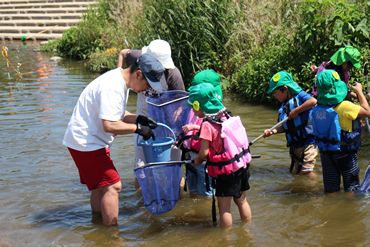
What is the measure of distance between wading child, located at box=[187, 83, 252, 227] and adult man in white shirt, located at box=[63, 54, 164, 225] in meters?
0.50

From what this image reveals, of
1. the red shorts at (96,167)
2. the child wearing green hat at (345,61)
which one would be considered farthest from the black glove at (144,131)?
the child wearing green hat at (345,61)

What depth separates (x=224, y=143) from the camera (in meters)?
3.76

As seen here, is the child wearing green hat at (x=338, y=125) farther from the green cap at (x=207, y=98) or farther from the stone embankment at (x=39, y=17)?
the stone embankment at (x=39, y=17)

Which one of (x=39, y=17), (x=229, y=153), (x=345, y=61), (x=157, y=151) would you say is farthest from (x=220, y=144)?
(x=39, y=17)

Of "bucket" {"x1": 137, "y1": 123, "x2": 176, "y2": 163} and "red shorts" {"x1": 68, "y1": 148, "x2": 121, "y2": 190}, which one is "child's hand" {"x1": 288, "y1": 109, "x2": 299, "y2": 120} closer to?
"bucket" {"x1": 137, "y1": 123, "x2": 176, "y2": 163}

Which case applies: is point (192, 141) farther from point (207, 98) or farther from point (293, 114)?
point (293, 114)

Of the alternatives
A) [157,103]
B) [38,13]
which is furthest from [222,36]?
[38,13]

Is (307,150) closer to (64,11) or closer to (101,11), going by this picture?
(101,11)

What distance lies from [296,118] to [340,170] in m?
0.95

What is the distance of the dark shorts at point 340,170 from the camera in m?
4.38

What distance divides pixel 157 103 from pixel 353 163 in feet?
7.97

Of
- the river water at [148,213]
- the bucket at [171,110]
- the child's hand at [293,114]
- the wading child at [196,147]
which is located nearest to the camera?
the river water at [148,213]

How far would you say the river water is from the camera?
13.0 ft

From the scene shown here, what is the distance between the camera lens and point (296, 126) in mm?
5133
